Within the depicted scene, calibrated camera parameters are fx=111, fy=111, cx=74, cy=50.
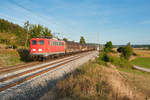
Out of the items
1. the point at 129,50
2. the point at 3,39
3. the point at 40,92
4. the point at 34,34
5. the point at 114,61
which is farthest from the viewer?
the point at 129,50

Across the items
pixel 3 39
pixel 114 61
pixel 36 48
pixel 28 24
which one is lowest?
pixel 114 61

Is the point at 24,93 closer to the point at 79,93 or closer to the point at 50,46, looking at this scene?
the point at 79,93

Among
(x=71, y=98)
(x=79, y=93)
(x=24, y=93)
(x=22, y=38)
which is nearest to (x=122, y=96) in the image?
(x=79, y=93)

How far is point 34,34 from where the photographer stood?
80.5ft

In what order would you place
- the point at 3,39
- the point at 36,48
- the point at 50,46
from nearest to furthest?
the point at 36,48 → the point at 50,46 → the point at 3,39

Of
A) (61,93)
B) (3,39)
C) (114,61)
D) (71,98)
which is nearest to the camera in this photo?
(71,98)

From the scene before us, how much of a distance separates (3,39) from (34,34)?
5.92 metres

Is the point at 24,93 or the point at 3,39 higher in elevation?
the point at 3,39

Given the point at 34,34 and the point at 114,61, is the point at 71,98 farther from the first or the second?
the point at 34,34

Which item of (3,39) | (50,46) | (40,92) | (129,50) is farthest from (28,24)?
(129,50)

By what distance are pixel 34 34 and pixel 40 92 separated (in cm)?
2137

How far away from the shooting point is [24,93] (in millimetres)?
4895

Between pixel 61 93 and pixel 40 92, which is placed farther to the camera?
pixel 40 92

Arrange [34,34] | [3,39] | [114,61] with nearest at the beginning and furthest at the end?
[114,61]
[3,39]
[34,34]
